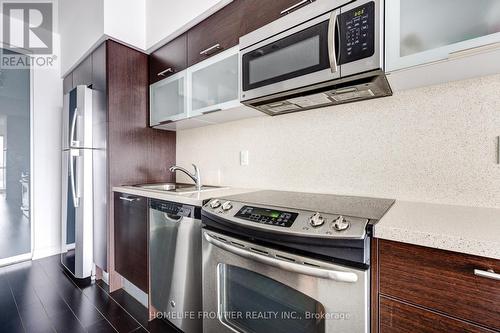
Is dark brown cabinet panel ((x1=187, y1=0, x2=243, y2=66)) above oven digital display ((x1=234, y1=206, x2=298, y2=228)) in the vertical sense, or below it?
above

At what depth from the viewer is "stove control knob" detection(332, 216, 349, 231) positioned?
2.47 feet

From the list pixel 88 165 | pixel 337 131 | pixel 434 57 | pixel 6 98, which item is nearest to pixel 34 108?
pixel 6 98

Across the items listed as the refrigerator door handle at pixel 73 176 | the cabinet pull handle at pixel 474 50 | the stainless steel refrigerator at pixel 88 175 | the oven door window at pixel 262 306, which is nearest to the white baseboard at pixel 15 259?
the stainless steel refrigerator at pixel 88 175

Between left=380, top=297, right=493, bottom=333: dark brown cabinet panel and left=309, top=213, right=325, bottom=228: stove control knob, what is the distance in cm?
29

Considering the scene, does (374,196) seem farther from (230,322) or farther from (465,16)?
(230,322)

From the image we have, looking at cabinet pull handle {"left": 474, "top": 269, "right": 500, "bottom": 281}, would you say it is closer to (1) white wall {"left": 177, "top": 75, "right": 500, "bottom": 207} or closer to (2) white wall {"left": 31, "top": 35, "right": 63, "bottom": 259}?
(1) white wall {"left": 177, "top": 75, "right": 500, "bottom": 207}

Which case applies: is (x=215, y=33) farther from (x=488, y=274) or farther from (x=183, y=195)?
(x=488, y=274)

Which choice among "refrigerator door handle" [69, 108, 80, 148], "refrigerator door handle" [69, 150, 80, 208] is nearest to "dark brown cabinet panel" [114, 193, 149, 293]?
"refrigerator door handle" [69, 150, 80, 208]

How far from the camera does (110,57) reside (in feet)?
6.50

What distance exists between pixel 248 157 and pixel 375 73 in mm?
1049

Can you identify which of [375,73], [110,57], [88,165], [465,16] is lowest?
[88,165]

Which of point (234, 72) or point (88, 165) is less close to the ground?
point (234, 72)

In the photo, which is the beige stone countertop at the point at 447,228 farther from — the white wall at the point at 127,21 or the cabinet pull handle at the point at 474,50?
the white wall at the point at 127,21

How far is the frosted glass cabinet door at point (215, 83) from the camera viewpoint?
4.87 feet
